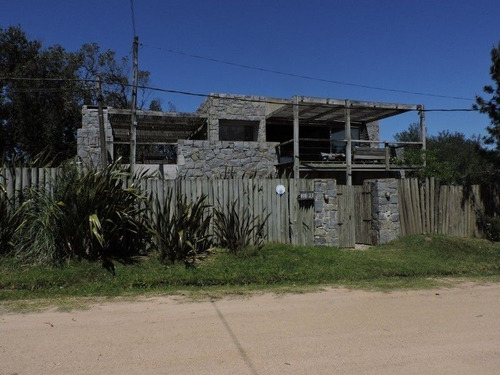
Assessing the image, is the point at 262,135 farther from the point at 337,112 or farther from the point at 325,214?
the point at 325,214

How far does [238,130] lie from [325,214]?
1004 cm

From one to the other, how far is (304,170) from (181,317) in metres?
13.2

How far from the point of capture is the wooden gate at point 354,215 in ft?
38.2

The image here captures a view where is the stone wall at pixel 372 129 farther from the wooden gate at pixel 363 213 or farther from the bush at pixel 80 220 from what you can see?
the bush at pixel 80 220

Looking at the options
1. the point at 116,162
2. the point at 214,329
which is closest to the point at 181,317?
the point at 214,329

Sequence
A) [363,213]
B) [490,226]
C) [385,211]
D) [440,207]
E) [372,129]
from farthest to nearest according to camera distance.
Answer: [372,129]
[490,226]
[440,207]
[363,213]
[385,211]

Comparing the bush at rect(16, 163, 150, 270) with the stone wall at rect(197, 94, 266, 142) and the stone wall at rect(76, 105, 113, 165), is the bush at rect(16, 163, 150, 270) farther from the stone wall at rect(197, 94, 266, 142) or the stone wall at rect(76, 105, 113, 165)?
the stone wall at rect(197, 94, 266, 142)

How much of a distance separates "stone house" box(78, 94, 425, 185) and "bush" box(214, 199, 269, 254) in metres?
5.26

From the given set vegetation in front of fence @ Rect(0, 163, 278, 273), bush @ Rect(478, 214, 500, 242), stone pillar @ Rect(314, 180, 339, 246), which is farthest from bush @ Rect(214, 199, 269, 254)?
bush @ Rect(478, 214, 500, 242)

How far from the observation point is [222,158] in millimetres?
16781

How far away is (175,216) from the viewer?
872cm

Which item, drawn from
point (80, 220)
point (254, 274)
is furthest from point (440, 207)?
point (80, 220)

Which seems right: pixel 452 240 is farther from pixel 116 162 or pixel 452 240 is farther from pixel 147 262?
pixel 116 162

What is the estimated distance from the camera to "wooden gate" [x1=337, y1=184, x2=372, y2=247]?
11641 mm
